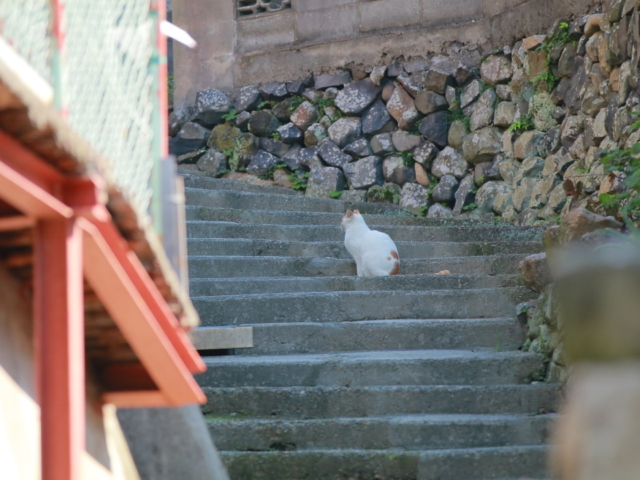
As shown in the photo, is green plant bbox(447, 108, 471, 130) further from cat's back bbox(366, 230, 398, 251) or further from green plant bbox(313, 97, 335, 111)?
cat's back bbox(366, 230, 398, 251)

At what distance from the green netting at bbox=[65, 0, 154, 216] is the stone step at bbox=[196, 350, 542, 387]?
5.94 ft

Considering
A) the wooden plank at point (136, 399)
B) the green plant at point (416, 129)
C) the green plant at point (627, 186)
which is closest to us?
the wooden plank at point (136, 399)

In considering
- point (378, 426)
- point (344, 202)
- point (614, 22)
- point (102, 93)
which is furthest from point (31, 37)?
point (344, 202)

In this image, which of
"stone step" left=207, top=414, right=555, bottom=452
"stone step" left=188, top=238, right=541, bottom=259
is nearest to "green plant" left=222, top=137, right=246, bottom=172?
"stone step" left=188, top=238, right=541, bottom=259

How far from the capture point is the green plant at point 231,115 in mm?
9125

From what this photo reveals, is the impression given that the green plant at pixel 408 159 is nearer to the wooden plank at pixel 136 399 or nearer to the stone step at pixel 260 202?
the stone step at pixel 260 202

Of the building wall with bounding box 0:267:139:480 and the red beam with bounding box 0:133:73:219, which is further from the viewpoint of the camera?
the building wall with bounding box 0:267:139:480

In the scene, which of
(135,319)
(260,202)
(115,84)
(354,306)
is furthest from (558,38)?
(135,319)

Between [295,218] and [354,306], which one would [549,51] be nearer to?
[295,218]

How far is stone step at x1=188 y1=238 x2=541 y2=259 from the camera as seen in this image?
245 inches

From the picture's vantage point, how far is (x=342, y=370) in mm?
4641

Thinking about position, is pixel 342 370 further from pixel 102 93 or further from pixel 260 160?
pixel 260 160

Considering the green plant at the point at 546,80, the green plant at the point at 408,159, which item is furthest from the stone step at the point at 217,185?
the green plant at the point at 546,80

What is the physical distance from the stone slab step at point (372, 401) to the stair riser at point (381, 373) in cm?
17
